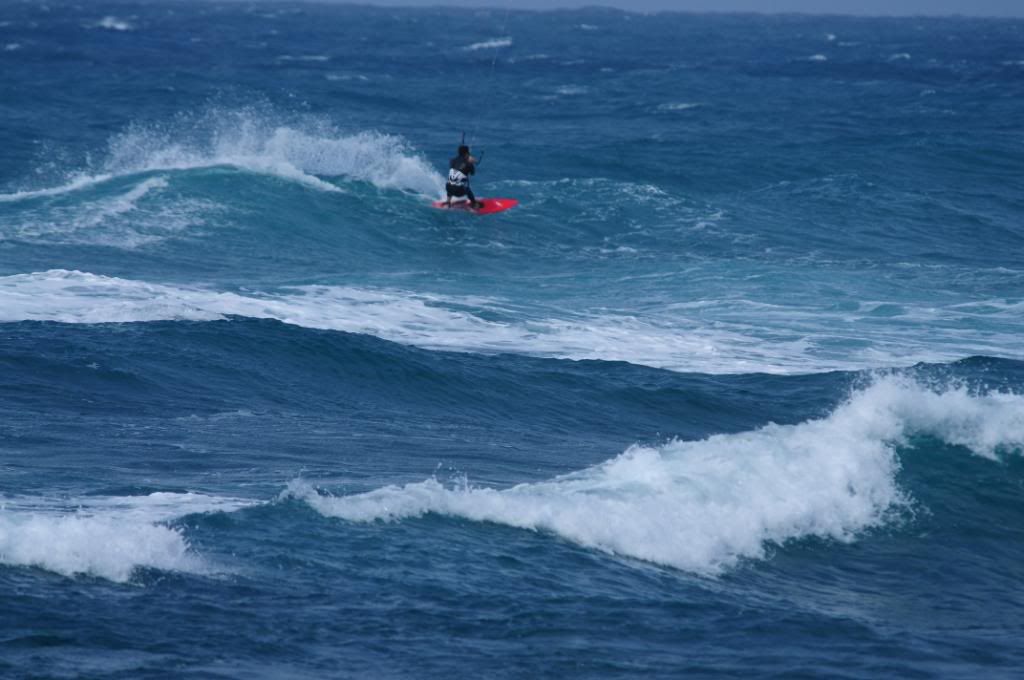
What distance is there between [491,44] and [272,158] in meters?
60.5

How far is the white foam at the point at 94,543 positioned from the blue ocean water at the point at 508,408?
27 mm

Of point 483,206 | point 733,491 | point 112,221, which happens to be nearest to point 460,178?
point 483,206

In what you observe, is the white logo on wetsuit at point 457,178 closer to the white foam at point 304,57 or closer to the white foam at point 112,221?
the white foam at point 112,221

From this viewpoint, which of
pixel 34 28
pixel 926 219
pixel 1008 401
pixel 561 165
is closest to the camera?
pixel 1008 401

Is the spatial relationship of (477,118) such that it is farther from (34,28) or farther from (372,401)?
(34,28)

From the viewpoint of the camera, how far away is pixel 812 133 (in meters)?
43.5

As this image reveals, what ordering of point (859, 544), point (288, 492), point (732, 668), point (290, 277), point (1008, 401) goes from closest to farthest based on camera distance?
point (732, 668)
point (288, 492)
point (859, 544)
point (1008, 401)
point (290, 277)

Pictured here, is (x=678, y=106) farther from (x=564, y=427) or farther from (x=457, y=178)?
(x=564, y=427)

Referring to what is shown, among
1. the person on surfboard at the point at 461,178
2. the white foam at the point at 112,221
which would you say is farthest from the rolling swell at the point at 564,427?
the person on surfboard at the point at 461,178

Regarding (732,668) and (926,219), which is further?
(926,219)

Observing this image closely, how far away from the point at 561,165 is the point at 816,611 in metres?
27.1

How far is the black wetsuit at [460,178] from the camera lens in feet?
88.5

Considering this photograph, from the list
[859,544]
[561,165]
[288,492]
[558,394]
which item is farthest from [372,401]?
[561,165]

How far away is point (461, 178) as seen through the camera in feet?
92.0
